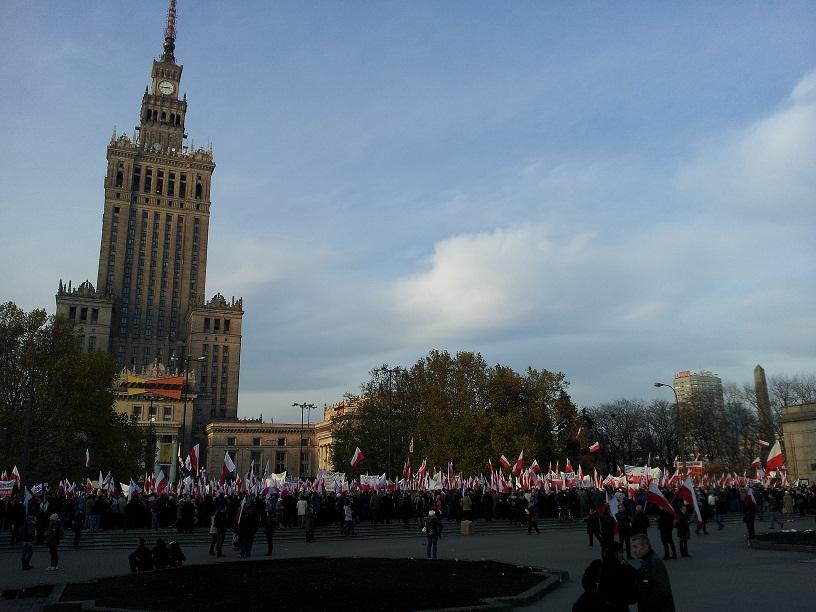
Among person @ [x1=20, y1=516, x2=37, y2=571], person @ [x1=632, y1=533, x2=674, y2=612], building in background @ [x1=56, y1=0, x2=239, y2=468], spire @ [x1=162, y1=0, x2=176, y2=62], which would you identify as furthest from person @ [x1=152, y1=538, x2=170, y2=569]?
spire @ [x1=162, y1=0, x2=176, y2=62]

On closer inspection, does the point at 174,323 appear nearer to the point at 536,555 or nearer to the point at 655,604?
the point at 536,555

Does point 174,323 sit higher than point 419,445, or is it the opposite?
point 174,323

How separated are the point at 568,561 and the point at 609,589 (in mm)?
12562

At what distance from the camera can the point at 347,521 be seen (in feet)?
87.0

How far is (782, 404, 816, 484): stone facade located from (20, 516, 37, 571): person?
4429cm

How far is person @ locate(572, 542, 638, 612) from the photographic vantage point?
5855 mm

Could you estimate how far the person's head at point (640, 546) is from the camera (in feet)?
20.6

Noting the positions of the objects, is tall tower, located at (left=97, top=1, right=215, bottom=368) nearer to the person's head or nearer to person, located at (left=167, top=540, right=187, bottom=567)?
person, located at (left=167, top=540, right=187, bottom=567)

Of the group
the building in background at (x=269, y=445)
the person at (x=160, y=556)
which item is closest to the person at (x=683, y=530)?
the person at (x=160, y=556)

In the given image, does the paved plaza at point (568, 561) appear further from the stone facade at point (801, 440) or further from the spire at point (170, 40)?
the spire at point (170, 40)

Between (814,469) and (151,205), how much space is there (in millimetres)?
111720

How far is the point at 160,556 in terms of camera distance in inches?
659

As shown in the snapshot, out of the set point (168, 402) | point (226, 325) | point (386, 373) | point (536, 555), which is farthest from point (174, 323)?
point (536, 555)

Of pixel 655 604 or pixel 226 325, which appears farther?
pixel 226 325
